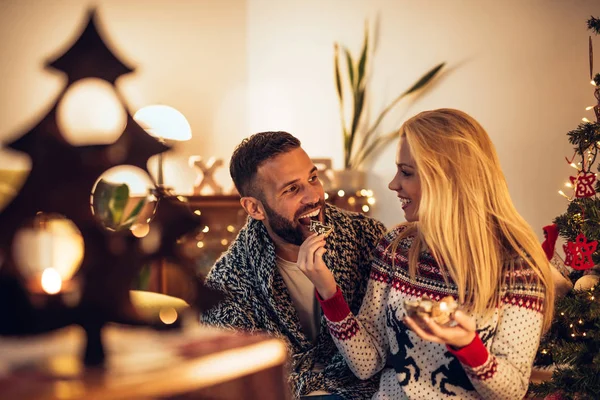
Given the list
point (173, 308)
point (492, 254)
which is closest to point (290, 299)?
point (492, 254)

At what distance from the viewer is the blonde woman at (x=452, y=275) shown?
1733 millimetres

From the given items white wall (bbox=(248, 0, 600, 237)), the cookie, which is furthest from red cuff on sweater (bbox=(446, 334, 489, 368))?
white wall (bbox=(248, 0, 600, 237))

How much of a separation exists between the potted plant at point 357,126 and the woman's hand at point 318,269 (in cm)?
271

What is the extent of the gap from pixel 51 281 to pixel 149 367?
0.14 meters

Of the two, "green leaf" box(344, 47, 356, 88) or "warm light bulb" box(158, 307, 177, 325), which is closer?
"warm light bulb" box(158, 307, 177, 325)

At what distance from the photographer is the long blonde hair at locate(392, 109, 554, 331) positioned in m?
1.78

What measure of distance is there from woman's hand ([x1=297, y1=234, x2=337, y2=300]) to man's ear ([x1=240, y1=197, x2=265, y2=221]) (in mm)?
365

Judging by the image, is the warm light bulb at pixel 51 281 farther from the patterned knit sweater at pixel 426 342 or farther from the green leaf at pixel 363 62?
the green leaf at pixel 363 62

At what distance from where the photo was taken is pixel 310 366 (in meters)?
2.13

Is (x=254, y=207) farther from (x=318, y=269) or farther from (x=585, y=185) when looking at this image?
(x=585, y=185)

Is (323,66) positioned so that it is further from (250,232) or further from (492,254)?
(492,254)

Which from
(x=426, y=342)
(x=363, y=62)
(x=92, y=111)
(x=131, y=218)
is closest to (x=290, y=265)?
(x=426, y=342)

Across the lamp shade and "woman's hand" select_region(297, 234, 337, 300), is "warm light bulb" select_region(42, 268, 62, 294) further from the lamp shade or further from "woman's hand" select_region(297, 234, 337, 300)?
the lamp shade

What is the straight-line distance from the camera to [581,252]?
7.30 ft
